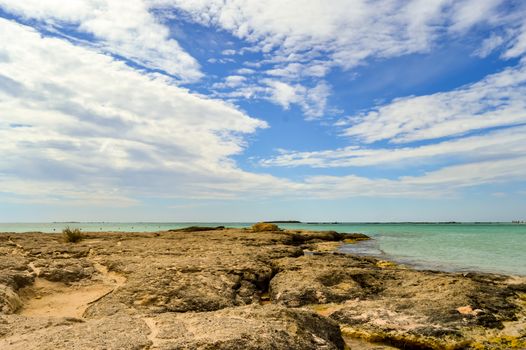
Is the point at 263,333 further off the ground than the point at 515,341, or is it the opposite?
the point at 263,333

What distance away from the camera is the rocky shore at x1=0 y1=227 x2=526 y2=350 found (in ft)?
17.7

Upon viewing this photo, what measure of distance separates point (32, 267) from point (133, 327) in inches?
299

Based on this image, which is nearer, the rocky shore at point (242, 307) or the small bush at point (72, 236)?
the rocky shore at point (242, 307)

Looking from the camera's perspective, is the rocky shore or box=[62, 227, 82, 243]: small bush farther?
box=[62, 227, 82, 243]: small bush

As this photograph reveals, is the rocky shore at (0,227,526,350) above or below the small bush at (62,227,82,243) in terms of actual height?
below

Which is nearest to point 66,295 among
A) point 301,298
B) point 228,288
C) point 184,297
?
point 184,297

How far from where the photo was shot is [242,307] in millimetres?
7098

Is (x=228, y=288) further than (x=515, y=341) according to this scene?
Yes

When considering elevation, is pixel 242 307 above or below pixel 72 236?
below

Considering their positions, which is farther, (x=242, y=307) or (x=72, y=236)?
(x=72, y=236)

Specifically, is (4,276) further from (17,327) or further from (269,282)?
(269,282)

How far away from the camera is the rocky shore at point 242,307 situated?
5410 millimetres

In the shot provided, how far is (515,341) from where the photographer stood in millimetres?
7688

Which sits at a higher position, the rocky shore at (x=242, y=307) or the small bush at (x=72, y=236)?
the small bush at (x=72, y=236)
